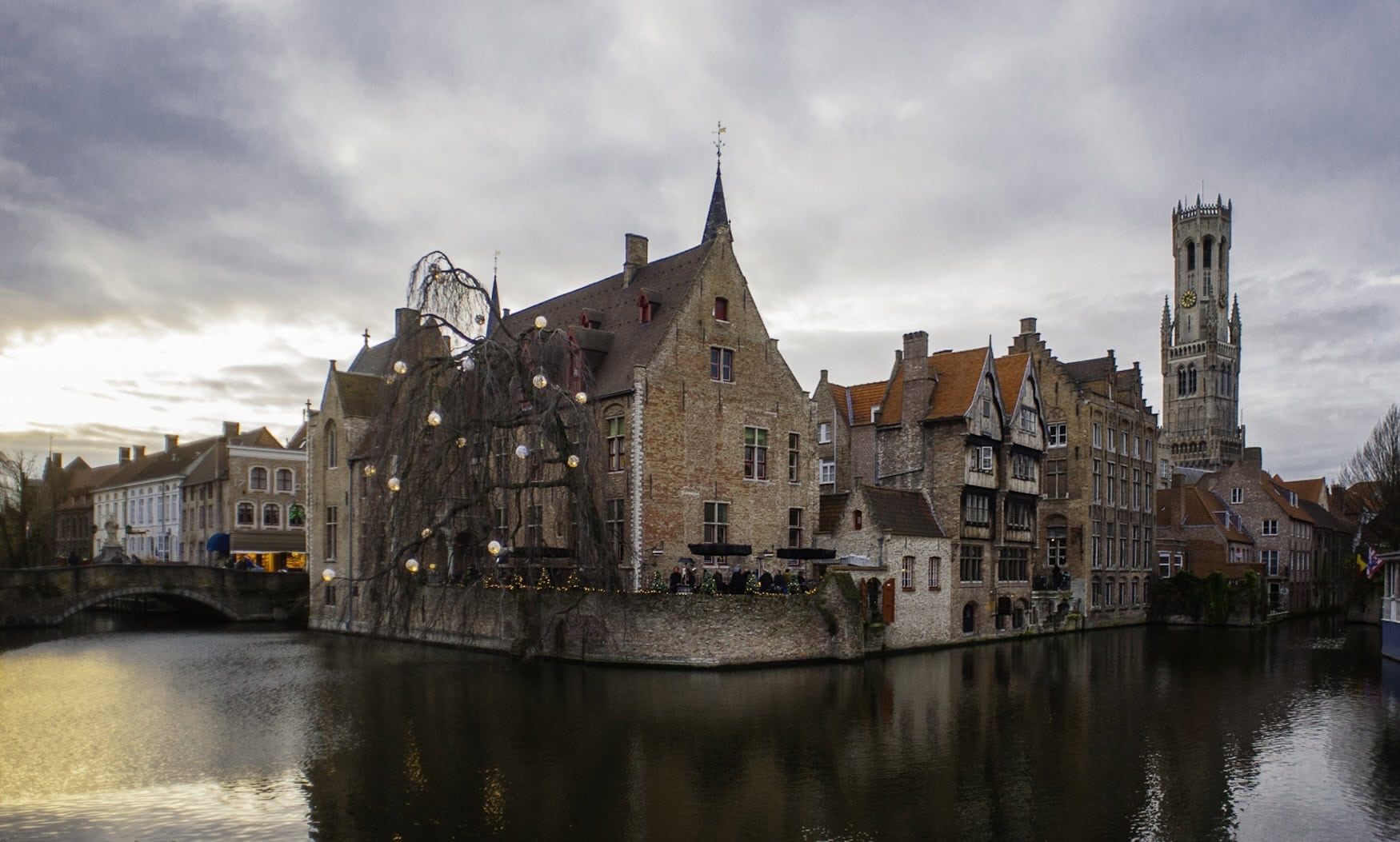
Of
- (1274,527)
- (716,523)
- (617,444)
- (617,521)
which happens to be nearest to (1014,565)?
(716,523)

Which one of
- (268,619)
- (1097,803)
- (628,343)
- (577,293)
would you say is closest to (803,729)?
(1097,803)

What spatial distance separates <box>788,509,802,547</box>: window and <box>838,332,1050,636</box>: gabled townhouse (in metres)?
4.84

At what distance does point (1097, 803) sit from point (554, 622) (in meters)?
17.6

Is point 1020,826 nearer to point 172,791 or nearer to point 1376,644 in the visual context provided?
point 172,791

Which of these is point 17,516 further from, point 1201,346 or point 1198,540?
point 1201,346

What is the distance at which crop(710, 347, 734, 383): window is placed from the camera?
34438 mm

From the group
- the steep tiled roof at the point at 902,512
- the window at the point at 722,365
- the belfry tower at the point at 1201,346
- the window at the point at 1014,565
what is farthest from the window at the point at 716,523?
the belfry tower at the point at 1201,346

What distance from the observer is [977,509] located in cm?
3841

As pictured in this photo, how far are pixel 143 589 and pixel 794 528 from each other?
28.2 meters

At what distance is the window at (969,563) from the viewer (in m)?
37.4

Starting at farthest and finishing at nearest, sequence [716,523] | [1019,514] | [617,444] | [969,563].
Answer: [1019,514], [969,563], [716,523], [617,444]

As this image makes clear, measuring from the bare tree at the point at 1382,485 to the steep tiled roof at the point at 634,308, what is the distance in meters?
32.9

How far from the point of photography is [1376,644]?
134 ft

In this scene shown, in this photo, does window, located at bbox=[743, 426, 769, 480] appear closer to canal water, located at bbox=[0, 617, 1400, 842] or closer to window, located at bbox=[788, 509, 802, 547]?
window, located at bbox=[788, 509, 802, 547]
